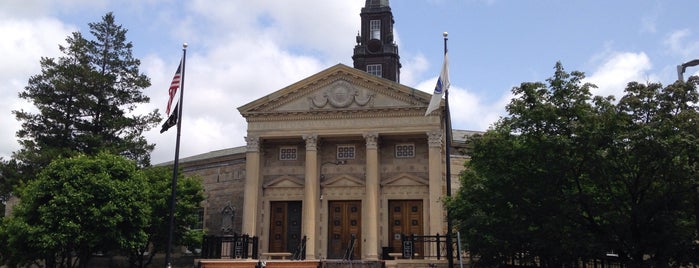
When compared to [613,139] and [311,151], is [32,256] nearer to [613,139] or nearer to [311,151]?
[311,151]

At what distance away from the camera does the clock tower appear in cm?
3872

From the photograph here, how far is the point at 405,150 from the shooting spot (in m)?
32.8

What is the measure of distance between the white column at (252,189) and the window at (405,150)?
722 centimetres

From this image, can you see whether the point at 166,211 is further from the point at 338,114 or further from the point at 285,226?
the point at 338,114

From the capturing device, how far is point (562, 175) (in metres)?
18.3

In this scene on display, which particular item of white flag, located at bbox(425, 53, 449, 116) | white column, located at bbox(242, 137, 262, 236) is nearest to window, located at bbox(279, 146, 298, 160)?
white column, located at bbox(242, 137, 262, 236)

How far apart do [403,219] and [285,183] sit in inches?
254

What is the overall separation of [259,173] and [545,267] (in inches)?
659

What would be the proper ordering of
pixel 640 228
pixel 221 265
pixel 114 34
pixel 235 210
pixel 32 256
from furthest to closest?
1. pixel 114 34
2. pixel 235 210
3. pixel 32 256
4. pixel 221 265
5. pixel 640 228

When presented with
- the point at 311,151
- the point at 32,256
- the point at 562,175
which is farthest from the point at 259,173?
the point at 562,175

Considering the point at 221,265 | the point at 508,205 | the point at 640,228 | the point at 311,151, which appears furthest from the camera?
the point at 311,151

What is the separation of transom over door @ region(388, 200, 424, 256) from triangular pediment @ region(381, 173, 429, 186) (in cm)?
89

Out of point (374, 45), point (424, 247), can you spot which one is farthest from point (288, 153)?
point (374, 45)

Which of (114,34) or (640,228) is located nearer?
(640,228)
